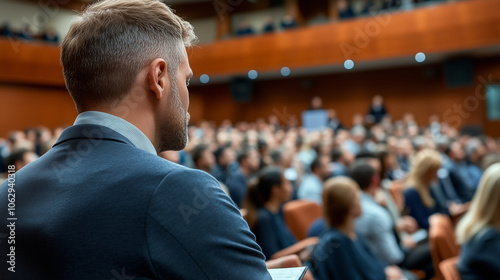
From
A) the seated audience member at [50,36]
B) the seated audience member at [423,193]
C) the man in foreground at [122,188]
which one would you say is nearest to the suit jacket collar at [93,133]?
the man in foreground at [122,188]

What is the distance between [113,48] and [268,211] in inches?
56.3

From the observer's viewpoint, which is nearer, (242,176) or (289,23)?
(242,176)

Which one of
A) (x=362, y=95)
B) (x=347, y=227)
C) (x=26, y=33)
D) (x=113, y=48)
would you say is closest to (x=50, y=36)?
(x=26, y=33)

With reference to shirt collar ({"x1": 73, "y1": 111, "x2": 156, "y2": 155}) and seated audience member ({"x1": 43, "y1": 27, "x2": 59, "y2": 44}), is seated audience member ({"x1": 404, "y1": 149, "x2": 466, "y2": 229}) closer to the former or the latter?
shirt collar ({"x1": 73, "y1": 111, "x2": 156, "y2": 155})

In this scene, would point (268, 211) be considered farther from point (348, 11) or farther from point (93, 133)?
point (348, 11)

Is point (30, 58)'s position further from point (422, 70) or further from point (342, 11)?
point (422, 70)

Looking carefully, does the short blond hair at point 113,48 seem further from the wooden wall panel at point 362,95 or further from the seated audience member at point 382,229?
the wooden wall panel at point 362,95

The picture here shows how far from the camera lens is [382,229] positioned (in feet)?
5.58

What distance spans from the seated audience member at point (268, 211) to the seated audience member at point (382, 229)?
0.31m

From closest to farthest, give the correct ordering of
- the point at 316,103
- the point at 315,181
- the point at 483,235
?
the point at 483,235
the point at 315,181
the point at 316,103

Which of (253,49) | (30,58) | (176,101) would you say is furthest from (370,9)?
(176,101)

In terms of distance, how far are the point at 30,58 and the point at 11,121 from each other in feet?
3.24

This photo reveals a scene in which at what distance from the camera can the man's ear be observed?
1.41 ft

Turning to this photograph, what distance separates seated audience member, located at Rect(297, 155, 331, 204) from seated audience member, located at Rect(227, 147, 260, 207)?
1.06 feet
